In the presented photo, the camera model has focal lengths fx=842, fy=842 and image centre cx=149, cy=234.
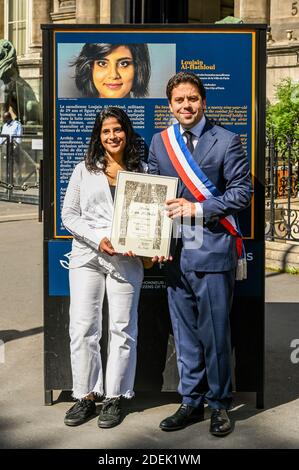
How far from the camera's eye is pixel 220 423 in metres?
4.81

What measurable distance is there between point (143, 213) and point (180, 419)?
1.23 meters

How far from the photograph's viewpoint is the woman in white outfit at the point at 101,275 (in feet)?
16.0

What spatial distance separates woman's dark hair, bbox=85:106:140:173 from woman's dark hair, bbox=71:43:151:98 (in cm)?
20

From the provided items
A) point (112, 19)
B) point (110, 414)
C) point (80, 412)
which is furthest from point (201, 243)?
point (112, 19)

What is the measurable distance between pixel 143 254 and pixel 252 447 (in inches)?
Result: 48.2

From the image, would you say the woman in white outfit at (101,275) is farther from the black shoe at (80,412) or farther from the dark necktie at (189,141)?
the dark necktie at (189,141)

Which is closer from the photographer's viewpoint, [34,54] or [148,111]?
[148,111]

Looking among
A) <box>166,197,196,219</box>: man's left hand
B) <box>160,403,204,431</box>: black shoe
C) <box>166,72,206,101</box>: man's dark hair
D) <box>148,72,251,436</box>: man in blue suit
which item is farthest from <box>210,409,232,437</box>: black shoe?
<box>166,72,206,101</box>: man's dark hair

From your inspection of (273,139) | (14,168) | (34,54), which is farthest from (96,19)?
(273,139)

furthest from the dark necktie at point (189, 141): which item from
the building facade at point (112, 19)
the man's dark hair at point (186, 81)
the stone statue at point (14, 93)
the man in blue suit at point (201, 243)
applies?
the stone statue at point (14, 93)

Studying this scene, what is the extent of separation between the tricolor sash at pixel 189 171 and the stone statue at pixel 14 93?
840 inches
